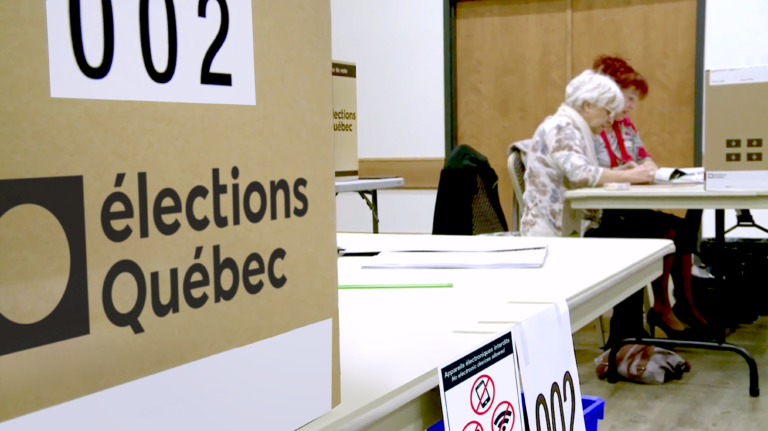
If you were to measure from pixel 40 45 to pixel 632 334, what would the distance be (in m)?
2.57

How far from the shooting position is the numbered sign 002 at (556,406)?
2.10 ft

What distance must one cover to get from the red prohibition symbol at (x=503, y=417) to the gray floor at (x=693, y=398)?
1.58 meters

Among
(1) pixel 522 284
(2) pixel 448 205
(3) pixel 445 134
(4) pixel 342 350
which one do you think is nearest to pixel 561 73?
(3) pixel 445 134

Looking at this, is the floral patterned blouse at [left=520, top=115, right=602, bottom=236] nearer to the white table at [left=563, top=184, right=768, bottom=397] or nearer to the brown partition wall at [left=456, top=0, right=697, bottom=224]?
the white table at [left=563, top=184, right=768, bottom=397]

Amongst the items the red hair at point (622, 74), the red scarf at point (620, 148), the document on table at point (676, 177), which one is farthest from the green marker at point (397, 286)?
the red hair at point (622, 74)

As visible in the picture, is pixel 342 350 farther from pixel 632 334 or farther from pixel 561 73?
pixel 561 73

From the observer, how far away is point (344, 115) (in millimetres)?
1451

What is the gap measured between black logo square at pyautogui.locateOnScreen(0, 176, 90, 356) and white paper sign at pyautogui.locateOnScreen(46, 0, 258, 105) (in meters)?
0.04

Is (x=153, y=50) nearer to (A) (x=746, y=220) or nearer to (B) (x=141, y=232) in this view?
(B) (x=141, y=232)

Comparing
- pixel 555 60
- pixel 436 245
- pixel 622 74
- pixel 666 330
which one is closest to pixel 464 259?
pixel 436 245

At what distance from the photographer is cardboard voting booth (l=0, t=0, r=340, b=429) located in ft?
0.94

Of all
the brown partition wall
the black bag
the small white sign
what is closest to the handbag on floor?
the black bag

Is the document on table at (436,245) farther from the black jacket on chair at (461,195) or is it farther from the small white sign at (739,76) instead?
the small white sign at (739,76)

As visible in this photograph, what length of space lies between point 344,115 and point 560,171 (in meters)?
1.69
